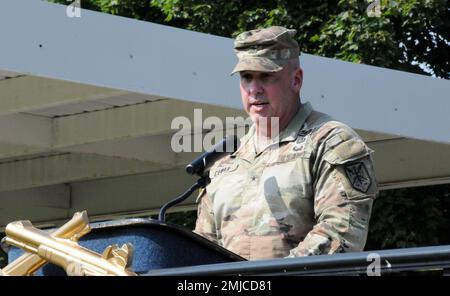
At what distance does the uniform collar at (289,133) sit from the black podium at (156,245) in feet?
2.47

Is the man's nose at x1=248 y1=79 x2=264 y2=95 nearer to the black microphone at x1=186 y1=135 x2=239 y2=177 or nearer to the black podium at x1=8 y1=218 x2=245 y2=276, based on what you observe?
the black microphone at x1=186 y1=135 x2=239 y2=177

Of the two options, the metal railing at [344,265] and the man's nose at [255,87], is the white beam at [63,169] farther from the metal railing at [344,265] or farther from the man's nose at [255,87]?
the metal railing at [344,265]

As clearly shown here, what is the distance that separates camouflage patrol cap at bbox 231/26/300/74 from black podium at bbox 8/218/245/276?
0.86m

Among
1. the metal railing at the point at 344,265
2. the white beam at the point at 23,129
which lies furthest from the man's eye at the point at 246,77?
the white beam at the point at 23,129

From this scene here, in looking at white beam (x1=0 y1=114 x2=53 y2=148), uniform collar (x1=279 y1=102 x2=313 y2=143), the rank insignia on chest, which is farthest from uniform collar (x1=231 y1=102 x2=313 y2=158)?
white beam (x1=0 y1=114 x2=53 y2=148)

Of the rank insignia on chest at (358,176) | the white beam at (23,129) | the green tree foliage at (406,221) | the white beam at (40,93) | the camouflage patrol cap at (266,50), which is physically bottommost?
the green tree foliage at (406,221)

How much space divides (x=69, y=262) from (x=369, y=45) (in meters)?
10.9

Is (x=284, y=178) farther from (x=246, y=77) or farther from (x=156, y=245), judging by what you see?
(x=156, y=245)

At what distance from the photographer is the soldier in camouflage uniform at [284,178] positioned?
4.28 meters

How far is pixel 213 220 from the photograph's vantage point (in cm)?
475

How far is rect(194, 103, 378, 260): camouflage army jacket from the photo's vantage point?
167 inches

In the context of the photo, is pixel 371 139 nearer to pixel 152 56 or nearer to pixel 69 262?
pixel 152 56

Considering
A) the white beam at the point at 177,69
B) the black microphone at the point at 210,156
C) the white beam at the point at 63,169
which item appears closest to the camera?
the black microphone at the point at 210,156

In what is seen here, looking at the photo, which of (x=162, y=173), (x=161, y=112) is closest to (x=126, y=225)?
(x=161, y=112)
